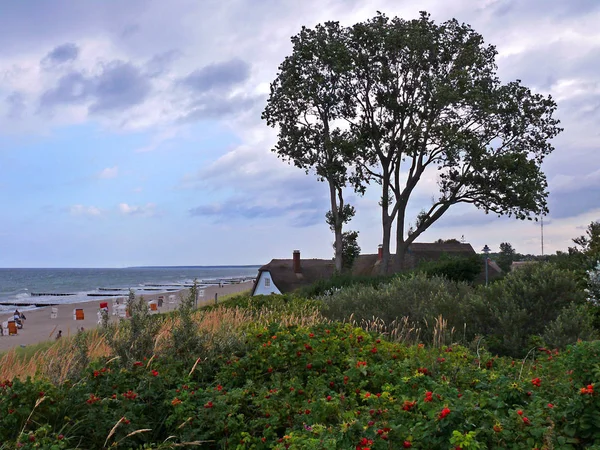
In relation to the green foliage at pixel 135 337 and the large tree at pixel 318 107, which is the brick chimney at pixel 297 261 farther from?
the green foliage at pixel 135 337

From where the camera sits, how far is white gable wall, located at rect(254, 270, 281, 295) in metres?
37.7

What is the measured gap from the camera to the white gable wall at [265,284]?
1484 inches

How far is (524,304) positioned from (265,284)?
95.9ft

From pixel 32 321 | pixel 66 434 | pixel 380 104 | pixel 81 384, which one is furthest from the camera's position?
pixel 32 321

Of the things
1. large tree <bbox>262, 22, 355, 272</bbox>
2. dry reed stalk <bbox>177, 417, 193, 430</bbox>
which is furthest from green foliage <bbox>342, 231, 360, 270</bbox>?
dry reed stalk <bbox>177, 417, 193, 430</bbox>

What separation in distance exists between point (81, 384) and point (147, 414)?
72 cm

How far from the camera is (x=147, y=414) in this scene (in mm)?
5051

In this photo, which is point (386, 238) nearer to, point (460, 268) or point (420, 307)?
point (460, 268)

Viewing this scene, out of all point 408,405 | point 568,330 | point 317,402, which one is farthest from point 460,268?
point 408,405

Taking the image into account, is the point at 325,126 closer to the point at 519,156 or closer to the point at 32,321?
the point at 519,156

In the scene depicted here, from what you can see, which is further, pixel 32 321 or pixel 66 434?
pixel 32 321

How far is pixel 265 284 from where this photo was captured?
38.2m

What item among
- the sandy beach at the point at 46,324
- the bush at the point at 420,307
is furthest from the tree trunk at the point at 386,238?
the bush at the point at 420,307

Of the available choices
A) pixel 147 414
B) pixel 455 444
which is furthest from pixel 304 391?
pixel 455 444
